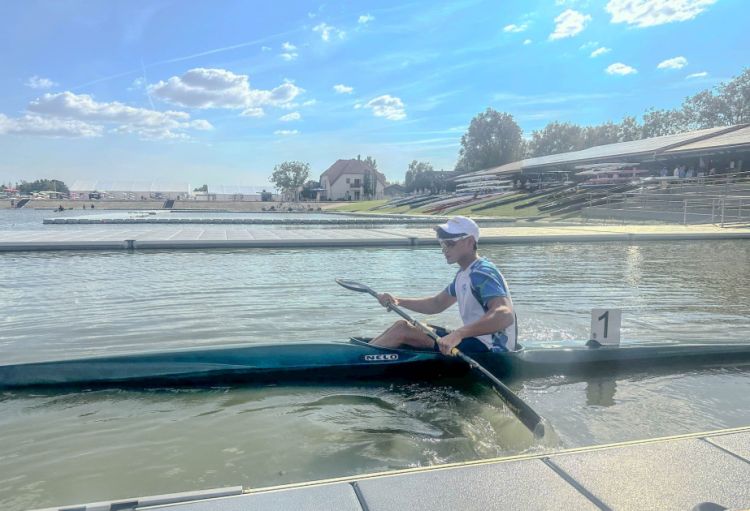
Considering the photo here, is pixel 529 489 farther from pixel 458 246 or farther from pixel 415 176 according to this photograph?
pixel 415 176

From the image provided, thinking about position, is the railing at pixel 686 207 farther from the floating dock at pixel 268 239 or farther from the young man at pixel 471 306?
the young man at pixel 471 306

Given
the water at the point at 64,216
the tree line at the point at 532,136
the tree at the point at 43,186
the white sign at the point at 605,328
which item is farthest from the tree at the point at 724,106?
the tree at the point at 43,186

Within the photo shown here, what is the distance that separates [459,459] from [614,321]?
7.62ft

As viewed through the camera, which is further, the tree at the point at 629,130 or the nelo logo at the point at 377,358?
the tree at the point at 629,130

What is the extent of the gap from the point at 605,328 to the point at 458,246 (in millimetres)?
1783

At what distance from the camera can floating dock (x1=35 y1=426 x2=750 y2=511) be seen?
7.00 ft

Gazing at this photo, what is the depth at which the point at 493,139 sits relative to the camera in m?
73.2

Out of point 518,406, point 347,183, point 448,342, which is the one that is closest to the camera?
point 518,406

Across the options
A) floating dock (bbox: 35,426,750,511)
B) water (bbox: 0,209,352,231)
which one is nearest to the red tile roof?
water (bbox: 0,209,352,231)

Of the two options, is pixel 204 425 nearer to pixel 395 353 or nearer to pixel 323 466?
pixel 323 466

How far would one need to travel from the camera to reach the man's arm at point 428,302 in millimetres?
4945

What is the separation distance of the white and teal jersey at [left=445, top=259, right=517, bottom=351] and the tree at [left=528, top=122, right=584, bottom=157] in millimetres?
75083

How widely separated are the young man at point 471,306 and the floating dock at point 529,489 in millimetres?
1627

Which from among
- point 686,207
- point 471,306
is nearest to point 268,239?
point 471,306
